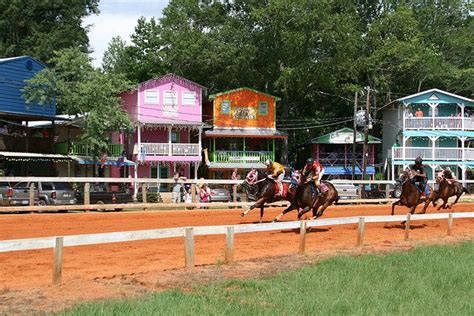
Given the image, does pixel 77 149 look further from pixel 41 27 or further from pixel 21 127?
A: pixel 41 27

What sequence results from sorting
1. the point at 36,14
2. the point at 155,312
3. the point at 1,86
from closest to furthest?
the point at 155,312, the point at 1,86, the point at 36,14

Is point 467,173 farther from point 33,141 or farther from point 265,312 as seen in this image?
point 265,312

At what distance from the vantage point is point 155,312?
8008mm

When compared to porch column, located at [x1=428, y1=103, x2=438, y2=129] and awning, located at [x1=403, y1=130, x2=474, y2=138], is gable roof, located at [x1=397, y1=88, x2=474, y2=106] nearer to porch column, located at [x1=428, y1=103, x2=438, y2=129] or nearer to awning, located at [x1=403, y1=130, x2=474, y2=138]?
porch column, located at [x1=428, y1=103, x2=438, y2=129]

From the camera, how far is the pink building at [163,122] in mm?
47969

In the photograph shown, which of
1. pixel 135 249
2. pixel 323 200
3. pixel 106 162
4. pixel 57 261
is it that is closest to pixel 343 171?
pixel 106 162

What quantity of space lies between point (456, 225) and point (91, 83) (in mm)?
26173

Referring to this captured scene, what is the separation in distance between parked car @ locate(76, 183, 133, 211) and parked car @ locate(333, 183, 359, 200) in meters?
12.8

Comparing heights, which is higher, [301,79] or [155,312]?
[301,79]

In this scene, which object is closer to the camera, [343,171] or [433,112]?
[433,112]

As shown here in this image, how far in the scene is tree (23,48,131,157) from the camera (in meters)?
41.0

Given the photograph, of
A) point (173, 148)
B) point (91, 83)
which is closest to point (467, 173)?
point (173, 148)

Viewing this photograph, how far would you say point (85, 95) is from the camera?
4116 cm

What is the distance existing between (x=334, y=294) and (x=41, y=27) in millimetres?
56293
